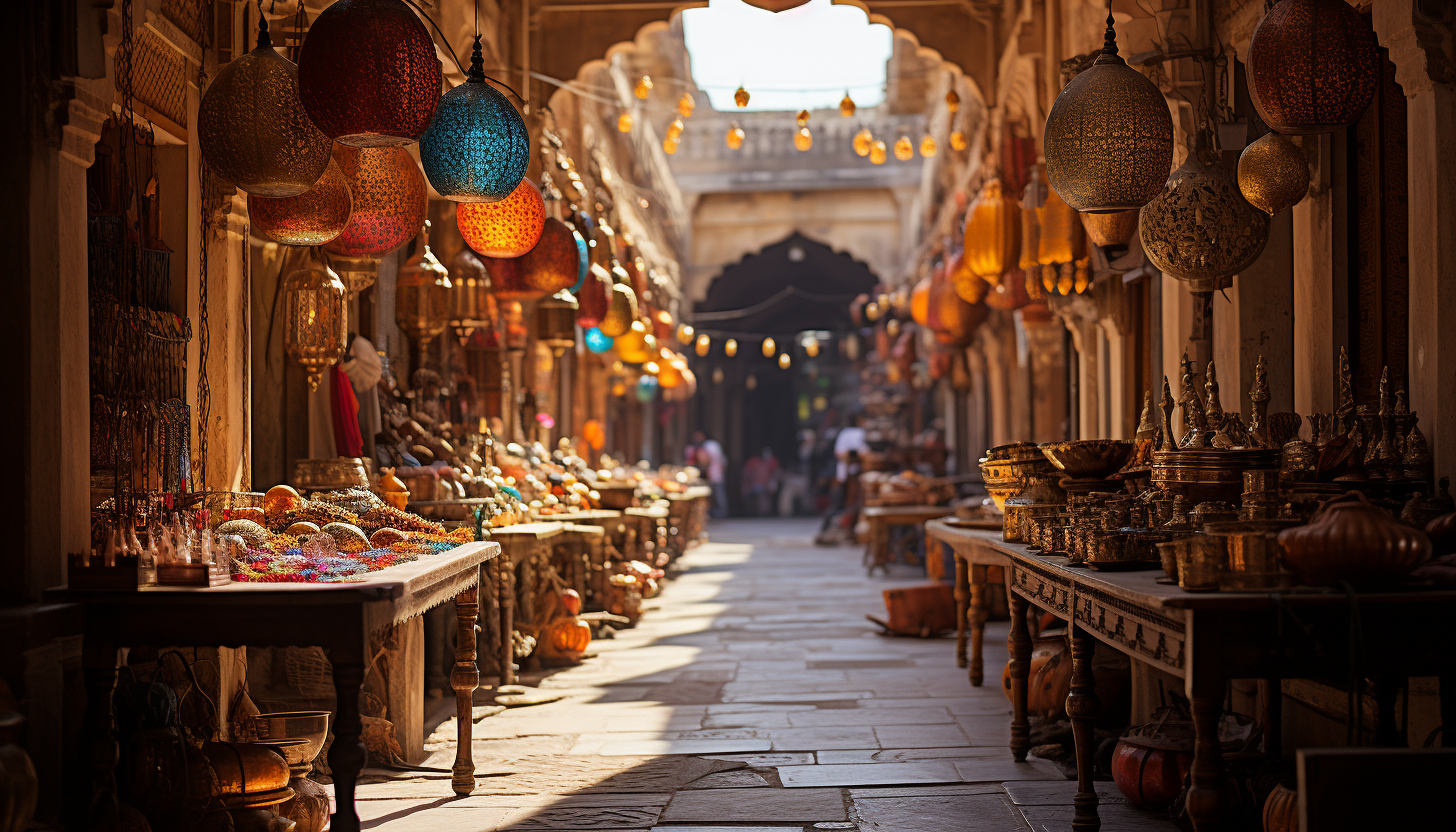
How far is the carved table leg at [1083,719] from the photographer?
14.5 ft

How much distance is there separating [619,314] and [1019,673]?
608 cm

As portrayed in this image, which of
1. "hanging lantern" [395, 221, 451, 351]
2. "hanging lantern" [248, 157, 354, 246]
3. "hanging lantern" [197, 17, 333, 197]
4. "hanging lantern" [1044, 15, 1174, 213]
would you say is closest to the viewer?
"hanging lantern" [197, 17, 333, 197]

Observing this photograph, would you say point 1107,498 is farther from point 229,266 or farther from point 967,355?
point 967,355

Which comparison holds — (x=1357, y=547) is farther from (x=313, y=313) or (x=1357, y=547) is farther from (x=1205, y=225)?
(x=313, y=313)

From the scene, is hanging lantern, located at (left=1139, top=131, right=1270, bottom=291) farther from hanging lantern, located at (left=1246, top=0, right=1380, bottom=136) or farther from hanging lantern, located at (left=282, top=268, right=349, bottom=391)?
hanging lantern, located at (left=282, top=268, right=349, bottom=391)

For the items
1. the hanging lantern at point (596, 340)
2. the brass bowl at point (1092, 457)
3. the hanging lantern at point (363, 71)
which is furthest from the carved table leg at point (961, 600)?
the hanging lantern at point (363, 71)

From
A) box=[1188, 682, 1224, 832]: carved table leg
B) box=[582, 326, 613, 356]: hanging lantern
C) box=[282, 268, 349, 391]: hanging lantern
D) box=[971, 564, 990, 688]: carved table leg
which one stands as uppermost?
box=[582, 326, 613, 356]: hanging lantern

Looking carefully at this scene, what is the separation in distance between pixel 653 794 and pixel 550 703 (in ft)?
7.45

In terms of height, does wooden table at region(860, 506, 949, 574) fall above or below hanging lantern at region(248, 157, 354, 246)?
below

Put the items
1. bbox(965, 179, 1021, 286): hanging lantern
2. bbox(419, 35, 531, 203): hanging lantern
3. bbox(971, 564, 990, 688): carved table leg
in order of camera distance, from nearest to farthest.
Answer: bbox(419, 35, 531, 203): hanging lantern → bbox(971, 564, 990, 688): carved table leg → bbox(965, 179, 1021, 286): hanging lantern

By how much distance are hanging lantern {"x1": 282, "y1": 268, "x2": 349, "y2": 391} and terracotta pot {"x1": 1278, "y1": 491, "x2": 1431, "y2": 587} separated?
4240mm

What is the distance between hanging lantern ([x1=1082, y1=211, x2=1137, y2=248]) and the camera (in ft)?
21.4

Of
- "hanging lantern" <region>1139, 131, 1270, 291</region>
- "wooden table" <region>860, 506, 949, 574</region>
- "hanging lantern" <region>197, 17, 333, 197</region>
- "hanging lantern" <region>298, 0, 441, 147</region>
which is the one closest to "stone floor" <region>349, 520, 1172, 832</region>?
"hanging lantern" <region>1139, 131, 1270, 291</region>

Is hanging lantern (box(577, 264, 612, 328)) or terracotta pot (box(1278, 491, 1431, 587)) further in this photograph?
hanging lantern (box(577, 264, 612, 328))
